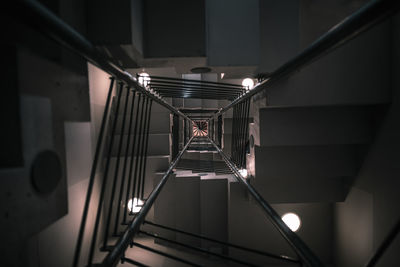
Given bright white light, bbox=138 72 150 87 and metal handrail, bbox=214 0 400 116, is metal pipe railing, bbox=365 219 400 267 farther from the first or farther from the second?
bright white light, bbox=138 72 150 87

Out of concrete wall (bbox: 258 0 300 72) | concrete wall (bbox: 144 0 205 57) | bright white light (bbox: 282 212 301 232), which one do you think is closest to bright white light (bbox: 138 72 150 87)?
concrete wall (bbox: 144 0 205 57)

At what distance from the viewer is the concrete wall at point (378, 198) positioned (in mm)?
2594

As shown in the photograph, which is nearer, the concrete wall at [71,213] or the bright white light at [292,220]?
the concrete wall at [71,213]

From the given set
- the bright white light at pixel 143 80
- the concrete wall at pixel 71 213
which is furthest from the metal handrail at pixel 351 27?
the concrete wall at pixel 71 213

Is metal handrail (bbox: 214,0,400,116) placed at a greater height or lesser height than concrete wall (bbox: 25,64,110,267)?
greater

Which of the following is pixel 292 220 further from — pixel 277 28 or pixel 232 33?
pixel 232 33

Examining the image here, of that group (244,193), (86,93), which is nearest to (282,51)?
(86,93)

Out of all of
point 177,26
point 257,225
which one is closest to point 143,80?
point 177,26

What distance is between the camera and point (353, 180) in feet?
12.3

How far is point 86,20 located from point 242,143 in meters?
2.15

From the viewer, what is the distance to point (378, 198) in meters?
3.11

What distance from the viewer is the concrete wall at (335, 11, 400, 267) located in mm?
2594

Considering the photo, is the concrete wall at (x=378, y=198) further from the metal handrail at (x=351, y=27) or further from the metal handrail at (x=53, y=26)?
the metal handrail at (x=53, y=26)

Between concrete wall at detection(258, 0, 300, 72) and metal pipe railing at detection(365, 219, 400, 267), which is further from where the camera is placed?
concrete wall at detection(258, 0, 300, 72)
